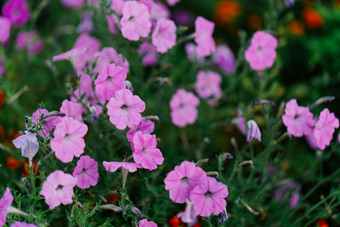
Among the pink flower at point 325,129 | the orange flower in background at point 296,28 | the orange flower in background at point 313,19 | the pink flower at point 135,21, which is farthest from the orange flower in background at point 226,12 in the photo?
the pink flower at point 325,129

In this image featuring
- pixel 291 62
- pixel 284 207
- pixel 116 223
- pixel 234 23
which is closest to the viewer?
pixel 116 223

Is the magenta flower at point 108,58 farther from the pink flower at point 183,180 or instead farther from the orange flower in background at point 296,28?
the orange flower in background at point 296,28

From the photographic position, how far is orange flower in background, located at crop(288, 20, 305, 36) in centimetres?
365

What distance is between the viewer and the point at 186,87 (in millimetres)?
2500

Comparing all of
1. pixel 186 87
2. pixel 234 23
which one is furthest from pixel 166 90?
pixel 234 23

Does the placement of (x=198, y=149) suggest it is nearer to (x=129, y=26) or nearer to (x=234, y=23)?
(x=129, y=26)

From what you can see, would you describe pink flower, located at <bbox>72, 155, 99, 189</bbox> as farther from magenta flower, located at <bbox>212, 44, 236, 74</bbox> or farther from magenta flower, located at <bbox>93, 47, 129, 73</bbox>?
magenta flower, located at <bbox>212, 44, 236, 74</bbox>

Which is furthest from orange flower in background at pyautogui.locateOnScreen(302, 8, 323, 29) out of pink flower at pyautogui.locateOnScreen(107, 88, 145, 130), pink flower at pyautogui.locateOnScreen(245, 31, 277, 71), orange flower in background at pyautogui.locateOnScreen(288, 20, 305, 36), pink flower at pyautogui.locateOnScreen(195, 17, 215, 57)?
pink flower at pyautogui.locateOnScreen(107, 88, 145, 130)

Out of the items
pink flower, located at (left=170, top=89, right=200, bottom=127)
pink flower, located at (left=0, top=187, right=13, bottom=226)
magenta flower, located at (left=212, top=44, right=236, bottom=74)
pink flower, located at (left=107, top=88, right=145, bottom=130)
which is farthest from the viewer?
magenta flower, located at (left=212, top=44, right=236, bottom=74)

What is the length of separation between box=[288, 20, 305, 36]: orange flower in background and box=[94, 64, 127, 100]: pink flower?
97.3 inches

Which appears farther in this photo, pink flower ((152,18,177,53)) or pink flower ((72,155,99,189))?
pink flower ((152,18,177,53))

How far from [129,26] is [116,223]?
3.12ft

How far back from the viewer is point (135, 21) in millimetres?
1828

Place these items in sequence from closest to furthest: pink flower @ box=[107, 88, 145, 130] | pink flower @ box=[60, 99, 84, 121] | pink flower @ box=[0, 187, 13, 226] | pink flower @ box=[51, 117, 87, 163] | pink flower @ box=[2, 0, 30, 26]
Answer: pink flower @ box=[0, 187, 13, 226] → pink flower @ box=[51, 117, 87, 163] → pink flower @ box=[107, 88, 145, 130] → pink flower @ box=[60, 99, 84, 121] → pink flower @ box=[2, 0, 30, 26]
